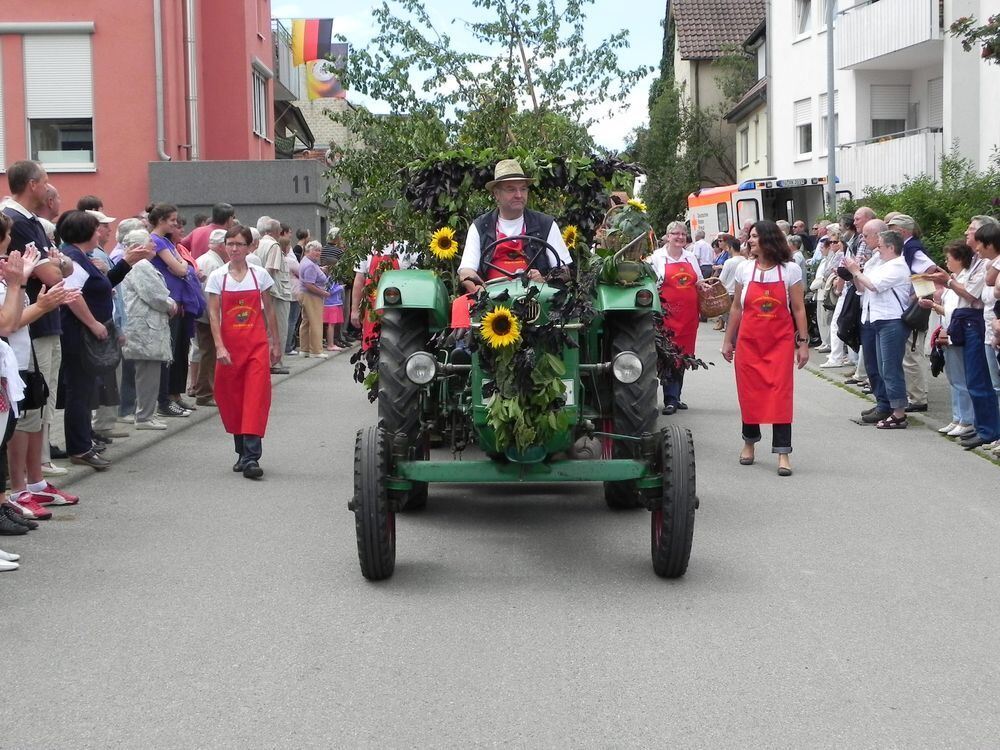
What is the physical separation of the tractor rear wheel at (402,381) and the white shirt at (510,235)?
0.48 m

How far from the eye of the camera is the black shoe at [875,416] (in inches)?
538

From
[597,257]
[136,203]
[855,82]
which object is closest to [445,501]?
[597,257]

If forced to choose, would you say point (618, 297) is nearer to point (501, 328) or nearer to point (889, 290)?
point (501, 328)

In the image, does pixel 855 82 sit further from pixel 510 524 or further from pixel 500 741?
pixel 500 741

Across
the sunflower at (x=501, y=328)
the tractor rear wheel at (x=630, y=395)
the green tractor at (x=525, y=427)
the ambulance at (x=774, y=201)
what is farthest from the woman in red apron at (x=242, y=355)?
the ambulance at (x=774, y=201)

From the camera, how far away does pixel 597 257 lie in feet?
30.7

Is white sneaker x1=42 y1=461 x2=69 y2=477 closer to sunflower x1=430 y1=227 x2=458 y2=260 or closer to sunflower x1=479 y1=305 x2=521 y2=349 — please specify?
sunflower x1=430 y1=227 x2=458 y2=260

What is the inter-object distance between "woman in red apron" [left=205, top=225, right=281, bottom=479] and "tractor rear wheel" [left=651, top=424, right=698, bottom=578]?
14.1 feet

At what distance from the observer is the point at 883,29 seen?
33.1m

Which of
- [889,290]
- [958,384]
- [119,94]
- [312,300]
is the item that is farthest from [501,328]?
[119,94]

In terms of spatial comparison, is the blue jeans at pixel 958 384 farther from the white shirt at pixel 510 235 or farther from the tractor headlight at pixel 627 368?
the tractor headlight at pixel 627 368

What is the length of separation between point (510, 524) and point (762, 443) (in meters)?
4.34

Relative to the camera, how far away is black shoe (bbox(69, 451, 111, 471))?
1079 cm

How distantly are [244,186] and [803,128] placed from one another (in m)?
19.8
